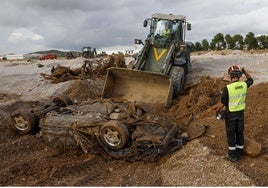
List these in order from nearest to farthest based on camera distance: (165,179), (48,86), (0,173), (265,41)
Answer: (165,179)
(0,173)
(48,86)
(265,41)

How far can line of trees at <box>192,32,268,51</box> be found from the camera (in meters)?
58.4

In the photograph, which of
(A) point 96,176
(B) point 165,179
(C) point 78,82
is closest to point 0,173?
(A) point 96,176

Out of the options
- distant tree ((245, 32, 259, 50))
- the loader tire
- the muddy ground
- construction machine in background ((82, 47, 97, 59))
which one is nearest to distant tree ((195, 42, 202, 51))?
distant tree ((245, 32, 259, 50))

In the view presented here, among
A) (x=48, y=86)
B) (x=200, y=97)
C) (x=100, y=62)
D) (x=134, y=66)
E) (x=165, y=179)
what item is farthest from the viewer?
(x=100, y=62)

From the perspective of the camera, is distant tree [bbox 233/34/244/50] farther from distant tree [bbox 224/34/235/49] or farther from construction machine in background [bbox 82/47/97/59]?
construction machine in background [bbox 82/47/97/59]

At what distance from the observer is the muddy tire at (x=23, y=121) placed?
7.86 metres

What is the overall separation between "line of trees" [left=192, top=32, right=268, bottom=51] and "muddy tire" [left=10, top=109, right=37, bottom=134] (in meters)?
53.1

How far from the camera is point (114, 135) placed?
6633 millimetres

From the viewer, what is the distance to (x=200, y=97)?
10469 millimetres

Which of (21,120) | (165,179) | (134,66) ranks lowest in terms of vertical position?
(165,179)

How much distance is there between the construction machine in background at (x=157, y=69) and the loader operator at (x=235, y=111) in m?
3.85

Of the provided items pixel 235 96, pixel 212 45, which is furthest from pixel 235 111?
pixel 212 45

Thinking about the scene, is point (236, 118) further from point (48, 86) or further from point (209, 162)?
point (48, 86)

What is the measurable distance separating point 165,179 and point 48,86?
33.3 ft
